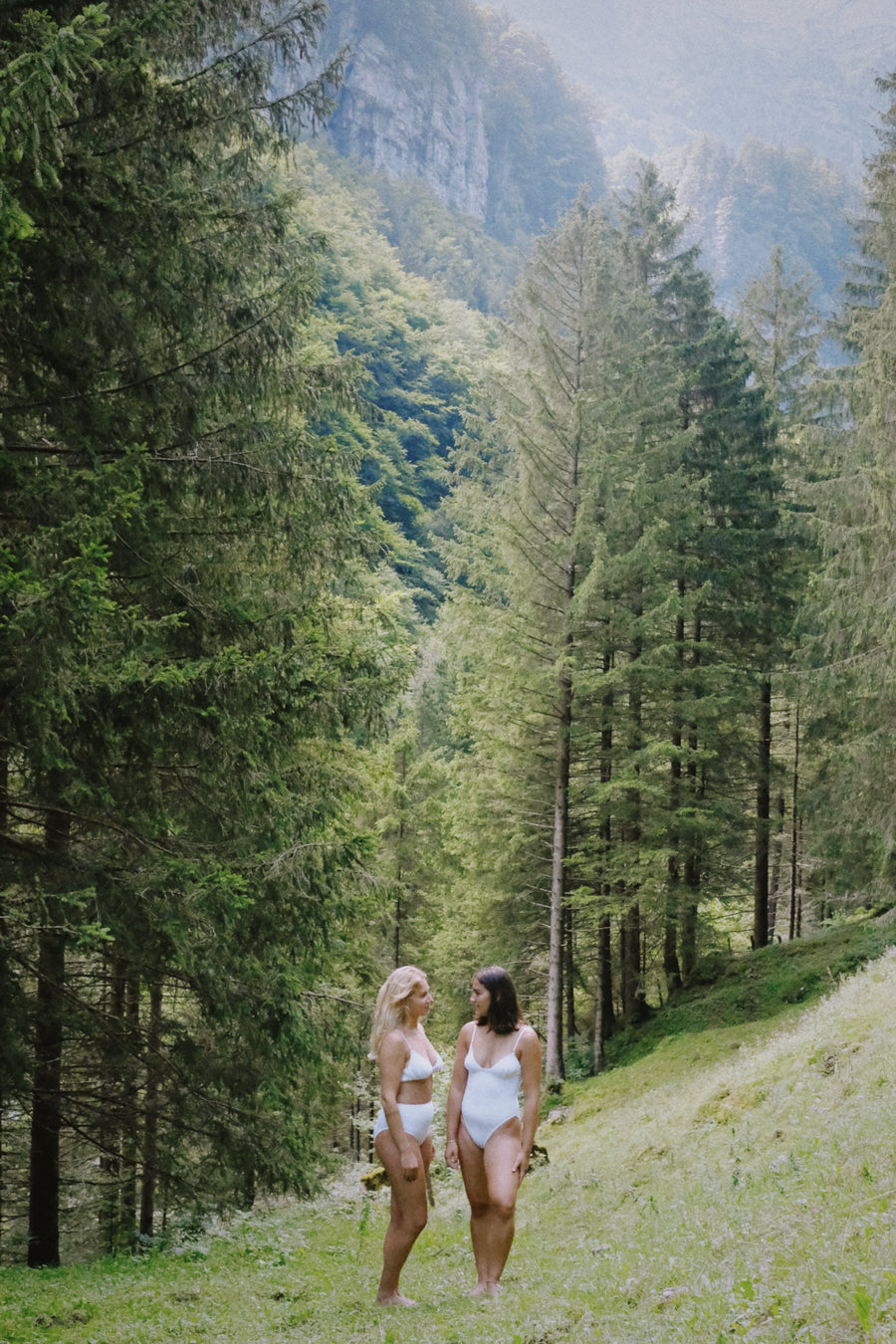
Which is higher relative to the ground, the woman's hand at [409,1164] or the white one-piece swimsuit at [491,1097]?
the white one-piece swimsuit at [491,1097]

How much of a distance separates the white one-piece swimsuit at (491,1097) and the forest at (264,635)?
1.86 m

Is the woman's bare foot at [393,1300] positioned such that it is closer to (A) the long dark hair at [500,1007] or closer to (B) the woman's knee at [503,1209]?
(B) the woman's knee at [503,1209]

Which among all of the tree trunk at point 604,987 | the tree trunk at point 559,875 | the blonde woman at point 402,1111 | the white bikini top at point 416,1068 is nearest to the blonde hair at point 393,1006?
the blonde woman at point 402,1111

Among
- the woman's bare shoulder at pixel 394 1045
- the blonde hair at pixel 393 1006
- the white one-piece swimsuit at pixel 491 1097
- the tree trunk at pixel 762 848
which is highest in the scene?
the blonde hair at pixel 393 1006

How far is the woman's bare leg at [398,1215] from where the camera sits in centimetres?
429

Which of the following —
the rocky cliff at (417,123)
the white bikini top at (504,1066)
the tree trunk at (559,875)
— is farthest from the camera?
the rocky cliff at (417,123)

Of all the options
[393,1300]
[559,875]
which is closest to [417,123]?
[559,875]

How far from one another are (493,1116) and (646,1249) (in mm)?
1244

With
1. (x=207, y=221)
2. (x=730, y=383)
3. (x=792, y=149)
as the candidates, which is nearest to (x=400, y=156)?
(x=792, y=149)

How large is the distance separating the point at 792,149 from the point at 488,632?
193 metres

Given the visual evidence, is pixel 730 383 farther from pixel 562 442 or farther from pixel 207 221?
pixel 207 221

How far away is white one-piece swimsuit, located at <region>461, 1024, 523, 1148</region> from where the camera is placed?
4.32 metres

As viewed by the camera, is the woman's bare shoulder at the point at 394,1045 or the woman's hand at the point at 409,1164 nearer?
the woman's hand at the point at 409,1164

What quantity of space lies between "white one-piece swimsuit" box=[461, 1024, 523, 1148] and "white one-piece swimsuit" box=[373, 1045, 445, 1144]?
19 centimetres
